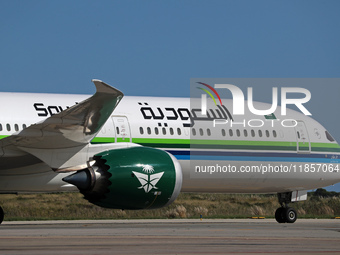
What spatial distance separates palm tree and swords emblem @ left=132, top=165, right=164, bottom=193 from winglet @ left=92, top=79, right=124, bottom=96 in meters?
1.75

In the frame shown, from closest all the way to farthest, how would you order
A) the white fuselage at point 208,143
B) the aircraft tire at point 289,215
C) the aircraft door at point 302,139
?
the white fuselage at point 208,143, the aircraft door at point 302,139, the aircraft tire at point 289,215

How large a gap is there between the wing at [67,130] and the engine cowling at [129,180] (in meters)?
1.13

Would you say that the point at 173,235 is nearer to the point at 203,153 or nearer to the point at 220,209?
the point at 203,153

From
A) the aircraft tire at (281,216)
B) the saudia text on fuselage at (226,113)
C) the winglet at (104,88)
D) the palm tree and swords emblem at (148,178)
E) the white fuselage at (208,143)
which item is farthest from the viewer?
the aircraft tire at (281,216)

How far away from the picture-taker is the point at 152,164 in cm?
1553

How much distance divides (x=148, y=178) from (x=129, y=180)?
0.44 m

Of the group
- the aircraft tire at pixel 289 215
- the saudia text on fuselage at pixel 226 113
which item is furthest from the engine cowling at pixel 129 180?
the aircraft tire at pixel 289 215

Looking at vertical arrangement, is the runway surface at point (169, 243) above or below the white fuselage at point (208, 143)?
below

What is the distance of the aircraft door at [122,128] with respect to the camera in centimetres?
2059

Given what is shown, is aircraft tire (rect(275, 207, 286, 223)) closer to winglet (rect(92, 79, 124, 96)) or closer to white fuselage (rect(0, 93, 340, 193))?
white fuselage (rect(0, 93, 340, 193))

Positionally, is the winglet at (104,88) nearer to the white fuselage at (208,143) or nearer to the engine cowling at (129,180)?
the engine cowling at (129,180)

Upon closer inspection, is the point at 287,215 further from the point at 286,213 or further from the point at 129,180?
the point at 129,180

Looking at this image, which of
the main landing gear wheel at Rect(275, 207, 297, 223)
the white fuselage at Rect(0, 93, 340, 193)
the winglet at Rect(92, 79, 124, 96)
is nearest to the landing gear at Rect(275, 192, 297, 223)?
the main landing gear wheel at Rect(275, 207, 297, 223)

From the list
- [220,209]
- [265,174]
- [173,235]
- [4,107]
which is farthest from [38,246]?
[220,209]
